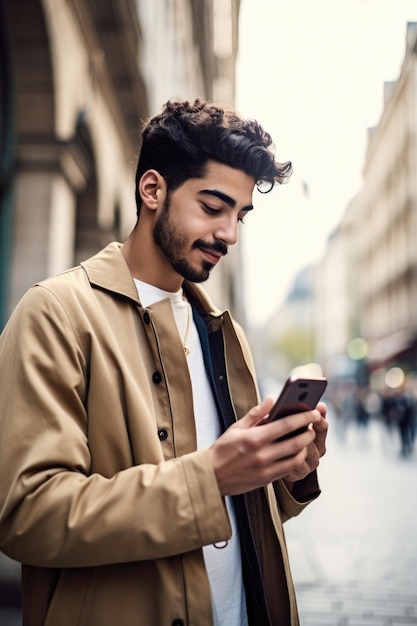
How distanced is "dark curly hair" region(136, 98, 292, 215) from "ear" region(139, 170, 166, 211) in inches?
0.7

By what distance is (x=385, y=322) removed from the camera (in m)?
40.8

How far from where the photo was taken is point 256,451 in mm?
1200

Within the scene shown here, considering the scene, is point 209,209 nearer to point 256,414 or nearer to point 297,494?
point 256,414

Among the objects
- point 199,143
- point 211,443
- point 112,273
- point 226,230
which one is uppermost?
point 199,143

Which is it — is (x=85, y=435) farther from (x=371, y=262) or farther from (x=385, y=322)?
(x=371, y=262)

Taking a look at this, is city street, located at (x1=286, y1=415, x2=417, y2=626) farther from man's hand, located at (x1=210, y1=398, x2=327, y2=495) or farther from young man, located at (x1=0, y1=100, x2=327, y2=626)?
man's hand, located at (x1=210, y1=398, x2=327, y2=495)

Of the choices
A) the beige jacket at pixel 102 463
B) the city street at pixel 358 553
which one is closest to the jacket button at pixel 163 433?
the beige jacket at pixel 102 463

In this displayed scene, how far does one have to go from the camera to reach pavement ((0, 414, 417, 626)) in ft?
14.2

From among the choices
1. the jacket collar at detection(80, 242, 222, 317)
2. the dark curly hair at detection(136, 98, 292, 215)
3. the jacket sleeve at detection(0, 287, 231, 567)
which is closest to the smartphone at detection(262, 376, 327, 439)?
the jacket sleeve at detection(0, 287, 231, 567)

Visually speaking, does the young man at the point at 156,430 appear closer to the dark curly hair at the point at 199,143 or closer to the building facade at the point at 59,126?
the dark curly hair at the point at 199,143

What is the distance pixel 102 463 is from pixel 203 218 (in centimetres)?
70

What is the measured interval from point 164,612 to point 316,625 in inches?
130

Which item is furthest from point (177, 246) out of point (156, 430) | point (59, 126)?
point (59, 126)

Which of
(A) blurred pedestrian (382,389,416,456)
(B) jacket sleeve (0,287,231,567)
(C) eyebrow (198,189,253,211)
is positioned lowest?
(A) blurred pedestrian (382,389,416,456)
